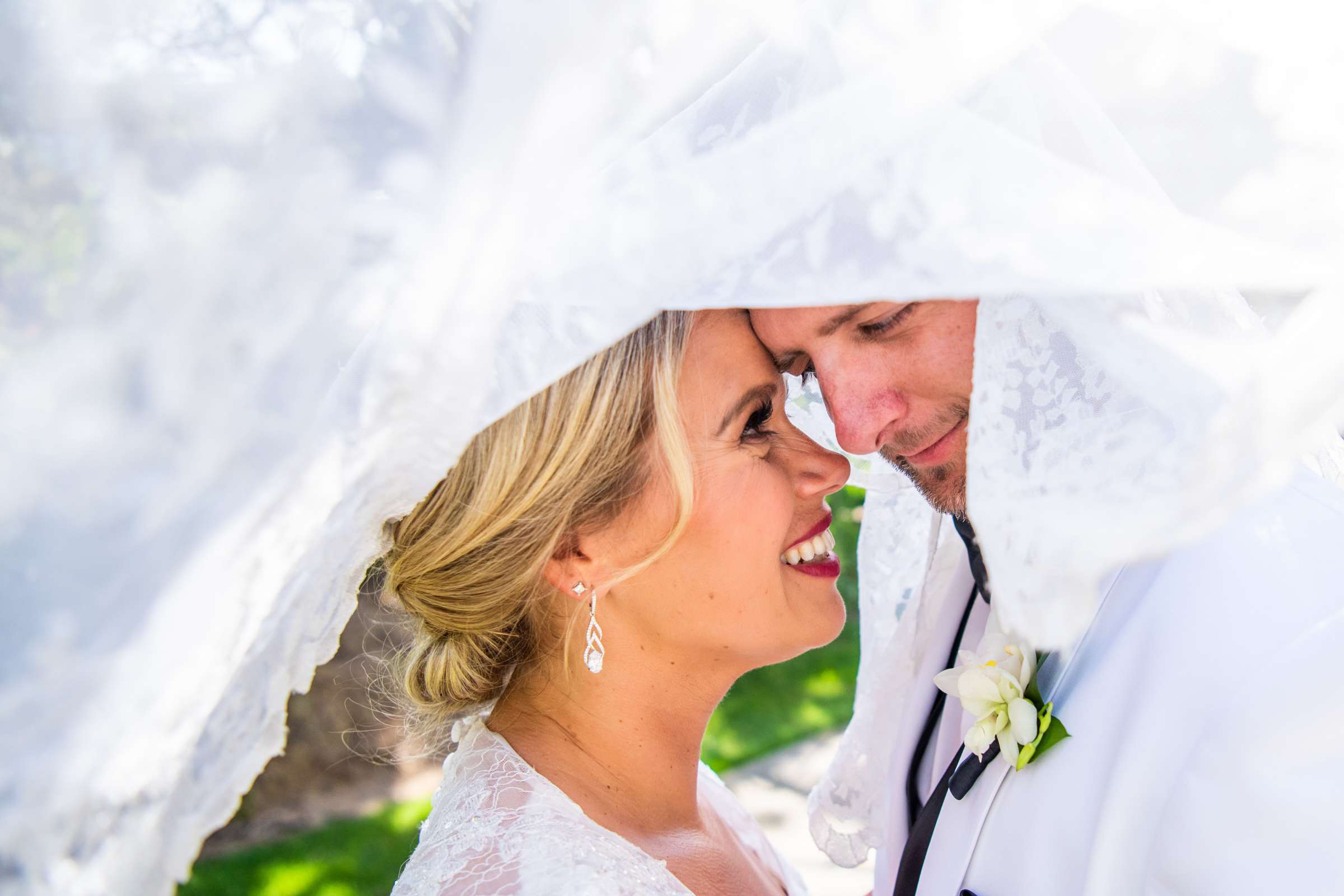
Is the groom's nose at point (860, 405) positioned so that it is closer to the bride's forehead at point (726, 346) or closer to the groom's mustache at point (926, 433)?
the groom's mustache at point (926, 433)

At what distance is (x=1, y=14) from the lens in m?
1.08

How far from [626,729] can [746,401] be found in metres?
0.83

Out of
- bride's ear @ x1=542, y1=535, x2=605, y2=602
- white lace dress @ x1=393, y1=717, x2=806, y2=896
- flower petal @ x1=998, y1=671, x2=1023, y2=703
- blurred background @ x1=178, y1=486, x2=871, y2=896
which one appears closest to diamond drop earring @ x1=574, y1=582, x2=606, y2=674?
bride's ear @ x1=542, y1=535, x2=605, y2=602

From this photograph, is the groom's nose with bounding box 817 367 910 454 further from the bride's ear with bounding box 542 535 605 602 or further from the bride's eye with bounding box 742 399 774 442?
the bride's ear with bounding box 542 535 605 602

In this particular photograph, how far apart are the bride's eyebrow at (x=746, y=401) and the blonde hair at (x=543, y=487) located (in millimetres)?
137

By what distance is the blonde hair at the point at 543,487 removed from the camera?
89.1 inches

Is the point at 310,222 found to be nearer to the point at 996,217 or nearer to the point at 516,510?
the point at 996,217

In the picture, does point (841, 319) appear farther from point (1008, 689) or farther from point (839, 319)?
point (1008, 689)

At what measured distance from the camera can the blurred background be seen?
4871mm

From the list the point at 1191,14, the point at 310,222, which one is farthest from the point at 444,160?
the point at 1191,14

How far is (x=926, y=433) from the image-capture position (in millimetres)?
2396

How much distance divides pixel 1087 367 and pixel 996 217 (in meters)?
0.39

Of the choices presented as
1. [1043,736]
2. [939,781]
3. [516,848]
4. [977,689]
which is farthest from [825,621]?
[516,848]

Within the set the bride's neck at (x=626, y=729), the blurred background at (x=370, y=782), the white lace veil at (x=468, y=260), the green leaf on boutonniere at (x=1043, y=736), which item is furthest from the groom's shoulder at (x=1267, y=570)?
the blurred background at (x=370, y=782)
